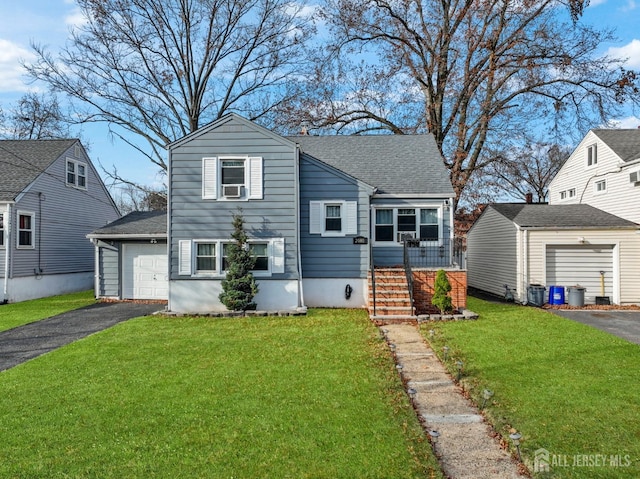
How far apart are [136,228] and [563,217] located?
51.0 ft

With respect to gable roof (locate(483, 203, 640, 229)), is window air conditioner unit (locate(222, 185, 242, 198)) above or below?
above

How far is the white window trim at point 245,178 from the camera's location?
43.5 feet

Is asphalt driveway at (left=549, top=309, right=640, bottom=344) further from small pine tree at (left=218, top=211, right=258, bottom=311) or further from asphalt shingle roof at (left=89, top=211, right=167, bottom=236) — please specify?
asphalt shingle roof at (left=89, top=211, right=167, bottom=236)

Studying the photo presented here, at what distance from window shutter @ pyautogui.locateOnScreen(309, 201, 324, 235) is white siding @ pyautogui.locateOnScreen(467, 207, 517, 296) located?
731 cm

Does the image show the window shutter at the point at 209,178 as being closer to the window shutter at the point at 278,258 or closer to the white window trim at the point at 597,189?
the window shutter at the point at 278,258

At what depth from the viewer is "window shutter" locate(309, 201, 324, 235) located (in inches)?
548

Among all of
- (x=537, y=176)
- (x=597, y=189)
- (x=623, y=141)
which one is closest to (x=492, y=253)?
(x=597, y=189)

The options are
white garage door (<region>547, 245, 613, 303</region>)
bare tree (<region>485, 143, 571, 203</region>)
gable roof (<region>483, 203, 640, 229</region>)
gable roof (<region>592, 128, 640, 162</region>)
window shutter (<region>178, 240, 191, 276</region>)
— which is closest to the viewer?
window shutter (<region>178, 240, 191, 276</region>)

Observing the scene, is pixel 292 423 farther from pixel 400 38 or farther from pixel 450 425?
pixel 400 38

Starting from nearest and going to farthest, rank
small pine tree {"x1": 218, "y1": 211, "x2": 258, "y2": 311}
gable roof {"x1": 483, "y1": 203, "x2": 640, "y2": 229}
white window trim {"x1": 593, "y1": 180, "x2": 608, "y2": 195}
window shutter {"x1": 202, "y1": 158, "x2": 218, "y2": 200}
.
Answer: small pine tree {"x1": 218, "y1": 211, "x2": 258, "y2": 311}
window shutter {"x1": 202, "y1": 158, "x2": 218, "y2": 200}
gable roof {"x1": 483, "y1": 203, "x2": 640, "y2": 229}
white window trim {"x1": 593, "y1": 180, "x2": 608, "y2": 195}

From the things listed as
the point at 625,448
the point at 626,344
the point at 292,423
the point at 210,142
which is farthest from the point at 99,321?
the point at 626,344

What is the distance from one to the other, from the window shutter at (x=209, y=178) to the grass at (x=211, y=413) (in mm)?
5637

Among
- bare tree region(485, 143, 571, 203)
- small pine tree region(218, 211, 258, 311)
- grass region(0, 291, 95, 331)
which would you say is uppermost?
→ bare tree region(485, 143, 571, 203)

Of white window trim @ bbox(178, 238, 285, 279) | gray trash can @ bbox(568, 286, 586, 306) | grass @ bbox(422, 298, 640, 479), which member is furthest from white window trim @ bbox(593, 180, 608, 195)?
white window trim @ bbox(178, 238, 285, 279)
